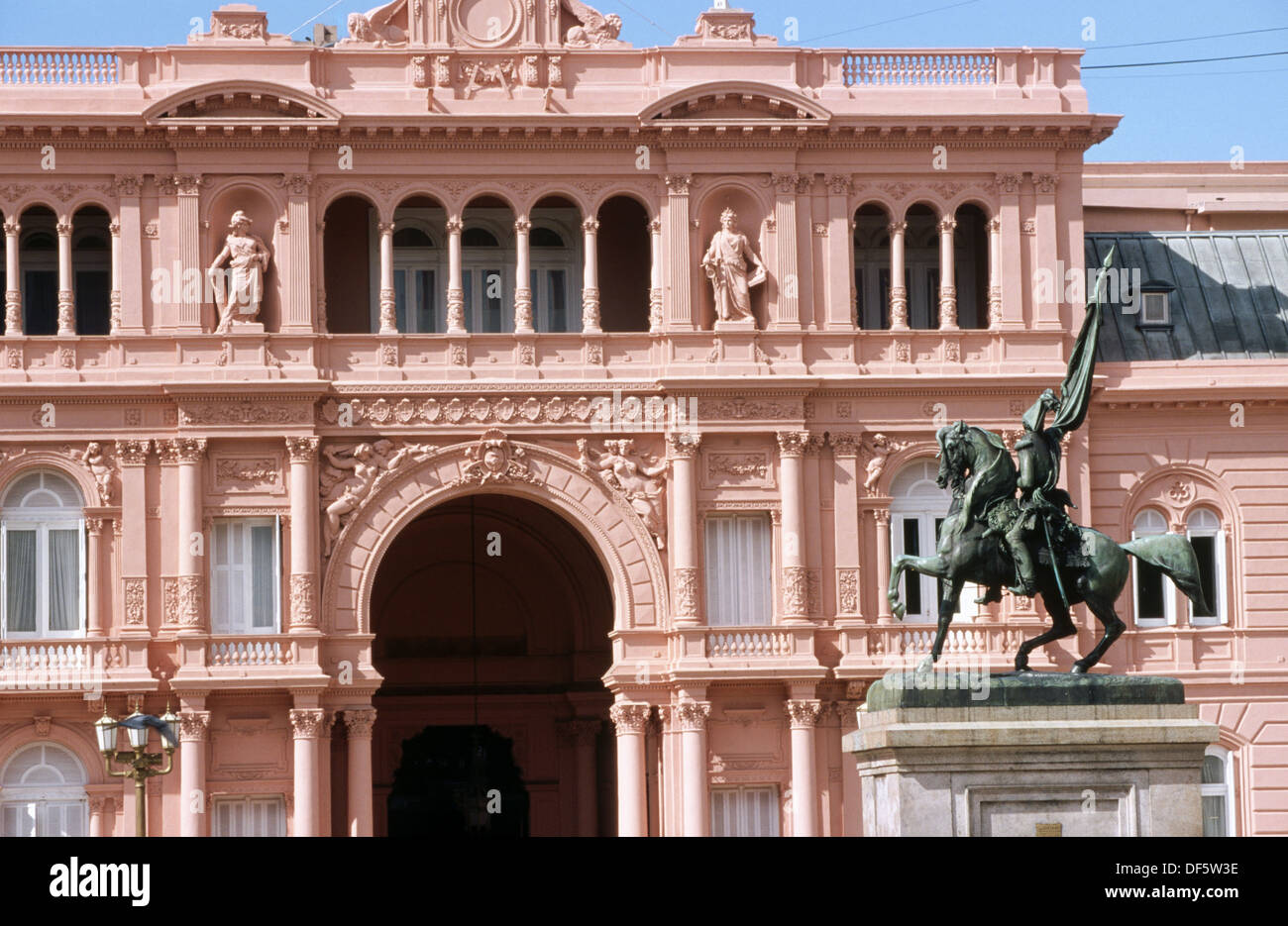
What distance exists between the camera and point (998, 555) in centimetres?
3684

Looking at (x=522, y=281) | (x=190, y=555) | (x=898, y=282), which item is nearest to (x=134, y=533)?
(x=190, y=555)

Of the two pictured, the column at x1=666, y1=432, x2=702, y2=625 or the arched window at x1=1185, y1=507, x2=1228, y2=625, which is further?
the arched window at x1=1185, y1=507, x2=1228, y2=625

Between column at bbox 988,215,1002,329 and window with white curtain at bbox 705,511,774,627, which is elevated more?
column at bbox 988,215,1002,329

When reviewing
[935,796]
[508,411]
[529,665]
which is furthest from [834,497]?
[935,796]

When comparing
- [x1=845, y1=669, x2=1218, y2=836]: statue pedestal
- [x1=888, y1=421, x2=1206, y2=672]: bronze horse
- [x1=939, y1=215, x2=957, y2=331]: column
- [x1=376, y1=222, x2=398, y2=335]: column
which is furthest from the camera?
[x1=939, y1=215, x2=957, y2=331]: column

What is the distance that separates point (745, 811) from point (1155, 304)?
15.7 metres

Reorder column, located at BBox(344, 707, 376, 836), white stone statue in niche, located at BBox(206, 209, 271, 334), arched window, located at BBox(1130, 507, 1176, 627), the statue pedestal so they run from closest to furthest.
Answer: the statue pedestal
column, located at BBox(344, 707, 376, 836)
white stone statue in niche, located at BBox(206, 209, 271, 334)
arched window, located at BBox(1130, 507, 1176, 627)

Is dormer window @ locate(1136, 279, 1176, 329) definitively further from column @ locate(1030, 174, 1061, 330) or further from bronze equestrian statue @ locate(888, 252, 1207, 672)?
bronze equestrian statue @ locate(888, 252, 1207, 672)

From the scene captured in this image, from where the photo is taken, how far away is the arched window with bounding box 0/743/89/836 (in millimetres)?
54156

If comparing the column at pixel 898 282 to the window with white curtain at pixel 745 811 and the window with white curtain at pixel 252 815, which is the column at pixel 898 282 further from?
the window with white curtain at pixel 252 815

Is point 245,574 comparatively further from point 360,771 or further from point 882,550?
point 882,550

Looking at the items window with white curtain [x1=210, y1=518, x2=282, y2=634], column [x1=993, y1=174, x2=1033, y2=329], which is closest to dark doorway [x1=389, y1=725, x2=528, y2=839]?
window with white curtain [x1=210, y1=518, x2=282, y2=634]

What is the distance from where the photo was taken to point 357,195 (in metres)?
56.3

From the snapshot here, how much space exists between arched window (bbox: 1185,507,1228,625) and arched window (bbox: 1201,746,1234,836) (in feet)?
10.3
